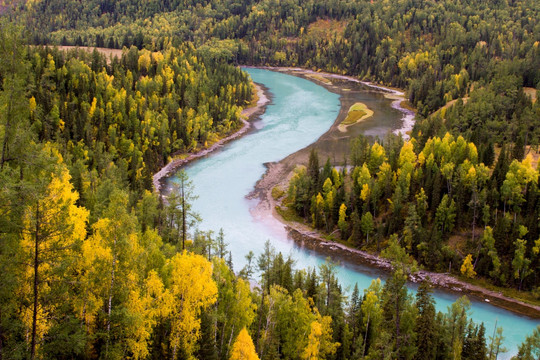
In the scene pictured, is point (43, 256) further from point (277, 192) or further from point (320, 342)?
point (277, 192)

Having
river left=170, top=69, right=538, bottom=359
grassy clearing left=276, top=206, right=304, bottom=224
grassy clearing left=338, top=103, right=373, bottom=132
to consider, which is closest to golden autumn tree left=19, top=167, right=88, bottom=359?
river left=170, top=69, right=538, bottom=359

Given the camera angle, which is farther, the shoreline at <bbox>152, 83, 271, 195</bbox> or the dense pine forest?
the shoreline at <bbox>152, 83, 271, 195</bbox>

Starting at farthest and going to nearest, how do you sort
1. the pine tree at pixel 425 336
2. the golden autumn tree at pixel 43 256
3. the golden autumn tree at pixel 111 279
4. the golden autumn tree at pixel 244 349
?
the pine tree at pixel 425 336, the golden autumn tree at pixel 244 349, the golden autumn tree at pixel 111 279, the golden autumn tree at pixel 43 256

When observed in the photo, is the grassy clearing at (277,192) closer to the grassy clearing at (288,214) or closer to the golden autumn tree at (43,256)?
the grassy clearing at (288,214)

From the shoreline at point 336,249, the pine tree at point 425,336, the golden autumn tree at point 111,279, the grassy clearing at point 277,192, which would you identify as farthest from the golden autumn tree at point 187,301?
the grassy clearing at point 277,192

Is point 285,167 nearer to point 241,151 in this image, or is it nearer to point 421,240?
point 241,151

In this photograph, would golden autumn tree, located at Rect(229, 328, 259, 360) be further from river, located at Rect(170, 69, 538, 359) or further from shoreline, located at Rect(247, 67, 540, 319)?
shoreline, located at Rect(247, 67, 540, 319)
